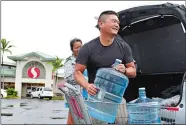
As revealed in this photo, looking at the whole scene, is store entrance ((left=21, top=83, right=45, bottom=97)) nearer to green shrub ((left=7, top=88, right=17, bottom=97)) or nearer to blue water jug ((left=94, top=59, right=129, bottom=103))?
green shrub ((left=7, top=88, right=17, bottom=97))

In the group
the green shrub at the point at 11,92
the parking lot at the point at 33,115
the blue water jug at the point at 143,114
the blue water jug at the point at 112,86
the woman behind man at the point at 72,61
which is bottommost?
the green shrub at the point at 11,92

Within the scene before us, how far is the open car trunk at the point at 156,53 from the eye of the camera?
5.46m

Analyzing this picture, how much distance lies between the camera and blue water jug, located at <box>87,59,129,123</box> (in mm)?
2357

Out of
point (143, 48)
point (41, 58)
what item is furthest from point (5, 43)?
point (143, 48)

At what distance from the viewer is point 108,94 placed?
99.0 inches

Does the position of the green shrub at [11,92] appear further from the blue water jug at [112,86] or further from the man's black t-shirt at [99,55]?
the blue water jug at [112,86]

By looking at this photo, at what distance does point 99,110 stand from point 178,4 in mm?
2043

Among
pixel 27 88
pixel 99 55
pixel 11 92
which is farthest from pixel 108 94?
pixel 27 88

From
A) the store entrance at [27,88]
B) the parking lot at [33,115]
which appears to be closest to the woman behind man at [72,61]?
the parking lot at [33,115]

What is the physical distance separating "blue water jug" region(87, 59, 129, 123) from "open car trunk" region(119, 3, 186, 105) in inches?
108

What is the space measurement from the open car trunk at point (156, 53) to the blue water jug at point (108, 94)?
9.03ft

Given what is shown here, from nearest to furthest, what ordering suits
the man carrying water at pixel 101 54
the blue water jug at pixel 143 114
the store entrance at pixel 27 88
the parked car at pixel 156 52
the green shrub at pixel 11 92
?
1. the blue water jug at pixel 143 114
2. the man carrying water at pixel 101 54
3. the parked car at pixel 156 52
4. the green shrub at pixel 11 92
5. the store entrance at pixel 27 88

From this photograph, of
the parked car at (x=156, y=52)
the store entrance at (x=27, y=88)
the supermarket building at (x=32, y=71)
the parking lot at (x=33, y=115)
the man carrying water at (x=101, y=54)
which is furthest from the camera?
the store entrance at (x=27, y=88)

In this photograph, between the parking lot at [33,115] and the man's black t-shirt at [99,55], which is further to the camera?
the parking lot at [33,115]
